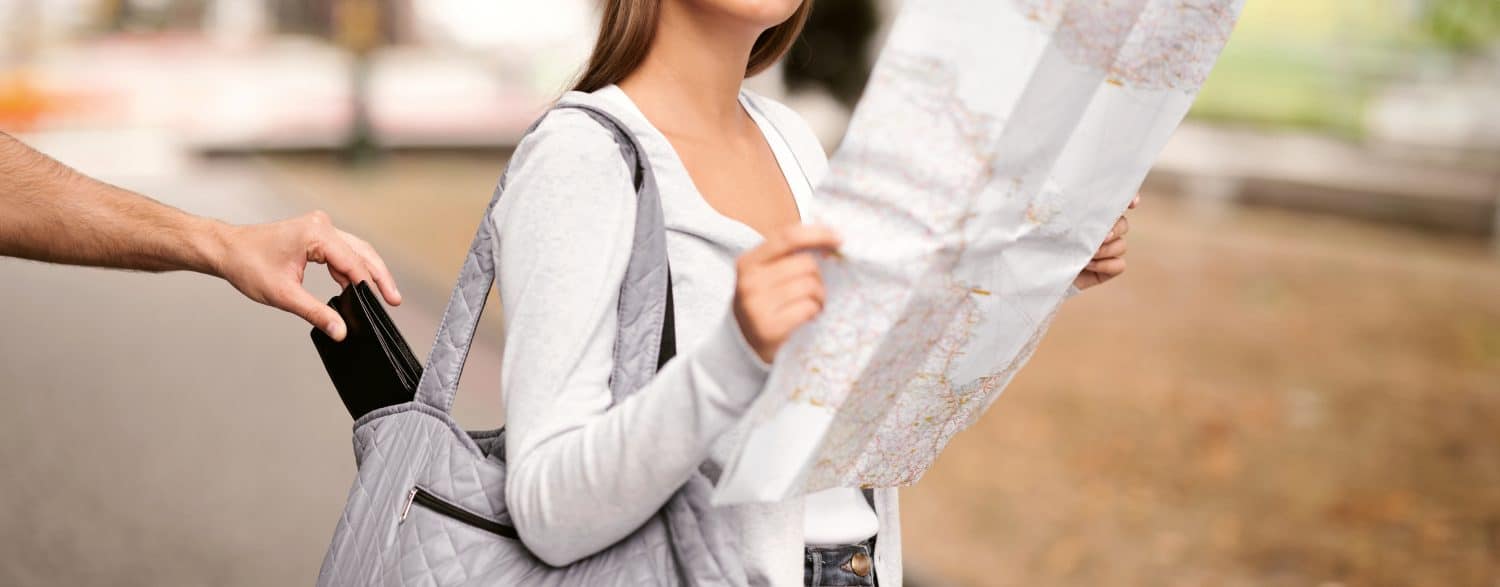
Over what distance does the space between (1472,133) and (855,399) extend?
15.2 meters

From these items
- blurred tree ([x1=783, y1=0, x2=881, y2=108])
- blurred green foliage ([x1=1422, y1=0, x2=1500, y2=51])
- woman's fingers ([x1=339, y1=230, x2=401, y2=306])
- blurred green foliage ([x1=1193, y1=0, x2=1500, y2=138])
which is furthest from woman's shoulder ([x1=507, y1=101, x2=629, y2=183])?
blurred green foliage ([x1=1422, y1=0, x2=1500, y2=51])

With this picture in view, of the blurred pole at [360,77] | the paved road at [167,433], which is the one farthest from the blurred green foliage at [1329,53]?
the paved road at [167,433]

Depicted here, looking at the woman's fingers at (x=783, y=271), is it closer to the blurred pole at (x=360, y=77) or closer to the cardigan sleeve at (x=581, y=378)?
the cardigan sleeve at (x=581, y=378)

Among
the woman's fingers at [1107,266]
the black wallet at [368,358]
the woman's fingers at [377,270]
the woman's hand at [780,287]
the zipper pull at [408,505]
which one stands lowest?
the zipper pull at [408,505]

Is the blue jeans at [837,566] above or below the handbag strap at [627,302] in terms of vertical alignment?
below

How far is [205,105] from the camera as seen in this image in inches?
790

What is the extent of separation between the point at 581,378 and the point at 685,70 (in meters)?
0.53

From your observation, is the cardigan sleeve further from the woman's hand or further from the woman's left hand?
the woman's left hand

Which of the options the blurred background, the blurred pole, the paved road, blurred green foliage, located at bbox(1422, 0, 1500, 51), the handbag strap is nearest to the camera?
the handbag strap

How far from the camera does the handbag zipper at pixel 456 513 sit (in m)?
1.55

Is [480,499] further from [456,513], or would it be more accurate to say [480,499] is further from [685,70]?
[685,70]

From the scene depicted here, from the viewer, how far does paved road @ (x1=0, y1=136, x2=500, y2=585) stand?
5020mm

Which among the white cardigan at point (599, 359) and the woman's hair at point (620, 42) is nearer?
the white cardigan at point (599, 359)

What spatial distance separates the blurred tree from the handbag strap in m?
12.4
